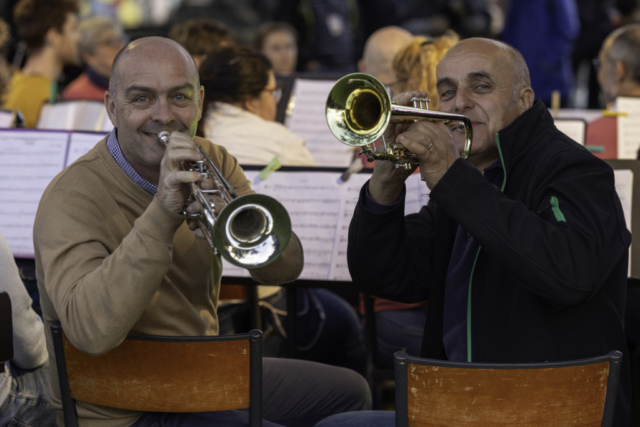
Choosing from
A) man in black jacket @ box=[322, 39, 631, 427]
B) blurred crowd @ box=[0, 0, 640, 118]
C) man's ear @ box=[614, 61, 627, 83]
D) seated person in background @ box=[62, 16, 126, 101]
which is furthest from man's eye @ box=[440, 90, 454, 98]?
seated person in background @ box=[62, 16, 126, 101]

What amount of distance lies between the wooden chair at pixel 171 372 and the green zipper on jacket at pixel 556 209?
0.90 m

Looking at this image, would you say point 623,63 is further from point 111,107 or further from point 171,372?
point 171,372

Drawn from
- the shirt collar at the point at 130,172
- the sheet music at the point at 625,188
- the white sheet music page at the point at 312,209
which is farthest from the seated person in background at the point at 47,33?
Answer: the sheet music at the point at 625,188

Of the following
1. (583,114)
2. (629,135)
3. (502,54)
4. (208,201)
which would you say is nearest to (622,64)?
(583,114)

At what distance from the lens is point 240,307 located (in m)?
3.56

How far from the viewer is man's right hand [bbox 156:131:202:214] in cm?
178

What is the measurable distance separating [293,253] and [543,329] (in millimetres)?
819

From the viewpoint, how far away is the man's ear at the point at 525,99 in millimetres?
2355

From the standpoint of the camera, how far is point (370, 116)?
220cm

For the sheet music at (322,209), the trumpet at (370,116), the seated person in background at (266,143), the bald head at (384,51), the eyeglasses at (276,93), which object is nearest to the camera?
the trumpet at (370,116)

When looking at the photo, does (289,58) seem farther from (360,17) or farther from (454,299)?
(454,299)

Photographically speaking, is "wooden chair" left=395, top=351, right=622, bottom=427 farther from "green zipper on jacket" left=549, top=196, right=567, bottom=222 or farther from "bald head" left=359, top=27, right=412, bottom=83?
"bald head" left=359, top=27, right=412, bottom=83

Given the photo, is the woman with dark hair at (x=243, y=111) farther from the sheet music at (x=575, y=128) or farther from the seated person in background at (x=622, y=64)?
the seated person in background at (x=622, y=64)

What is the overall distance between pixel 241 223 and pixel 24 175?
213 cm
